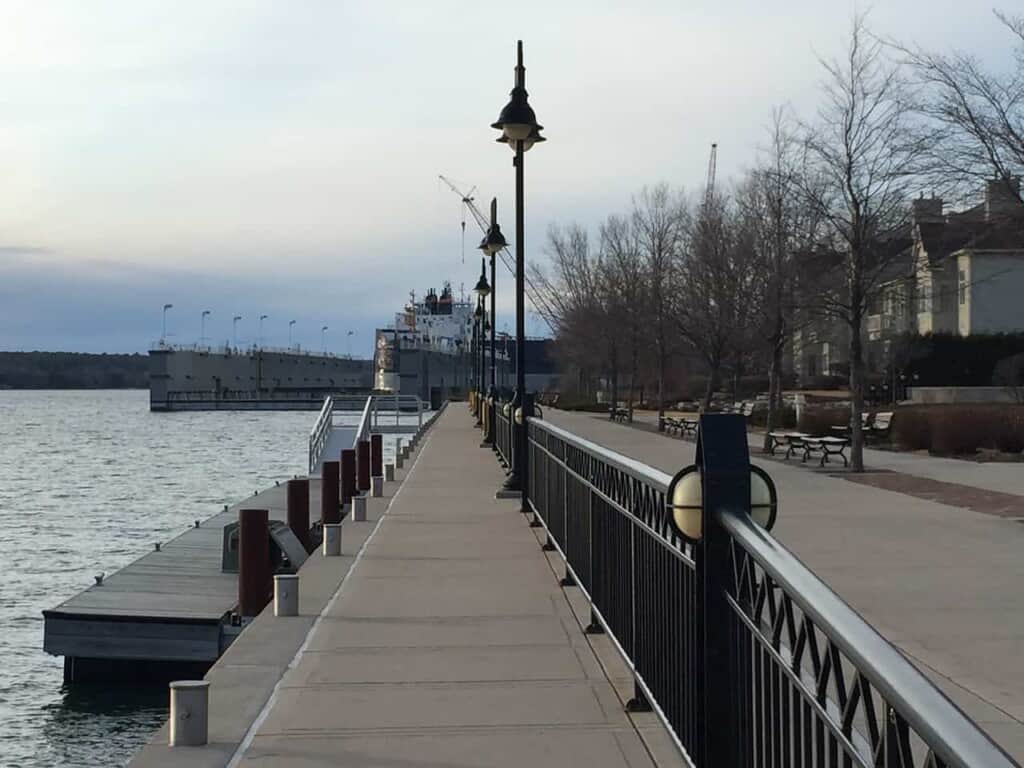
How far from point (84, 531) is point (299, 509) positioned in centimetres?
1269

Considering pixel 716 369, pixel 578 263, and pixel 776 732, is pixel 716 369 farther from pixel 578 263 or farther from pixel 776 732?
pixel 578 263

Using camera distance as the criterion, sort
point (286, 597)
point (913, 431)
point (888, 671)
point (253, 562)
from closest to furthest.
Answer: point (888, 671) < point (286, 597) < point (253, 562) < point (913, 431)

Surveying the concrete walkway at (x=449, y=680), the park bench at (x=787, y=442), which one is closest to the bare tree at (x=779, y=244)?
the park bench at (x=787, y=442)

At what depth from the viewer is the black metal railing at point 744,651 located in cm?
251

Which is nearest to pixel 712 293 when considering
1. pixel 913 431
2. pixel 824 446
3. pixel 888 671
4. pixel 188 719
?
pixel 913 431

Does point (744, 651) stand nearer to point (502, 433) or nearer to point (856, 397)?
point (856, 397)

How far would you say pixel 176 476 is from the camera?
1948 inches

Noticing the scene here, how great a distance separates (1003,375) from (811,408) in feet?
55.3

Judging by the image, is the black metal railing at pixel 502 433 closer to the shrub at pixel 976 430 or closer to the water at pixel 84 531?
the water at pixel 84 531

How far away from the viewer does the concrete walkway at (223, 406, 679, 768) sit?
6250 mm

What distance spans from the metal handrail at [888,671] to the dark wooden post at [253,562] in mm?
10638

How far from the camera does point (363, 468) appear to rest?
25.8 m

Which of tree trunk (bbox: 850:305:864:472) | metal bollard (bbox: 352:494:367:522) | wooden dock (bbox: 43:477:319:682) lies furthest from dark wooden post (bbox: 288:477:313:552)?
tree trunk (bbox: 850:305:864:472)

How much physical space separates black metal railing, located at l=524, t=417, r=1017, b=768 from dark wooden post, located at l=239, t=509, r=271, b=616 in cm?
610
